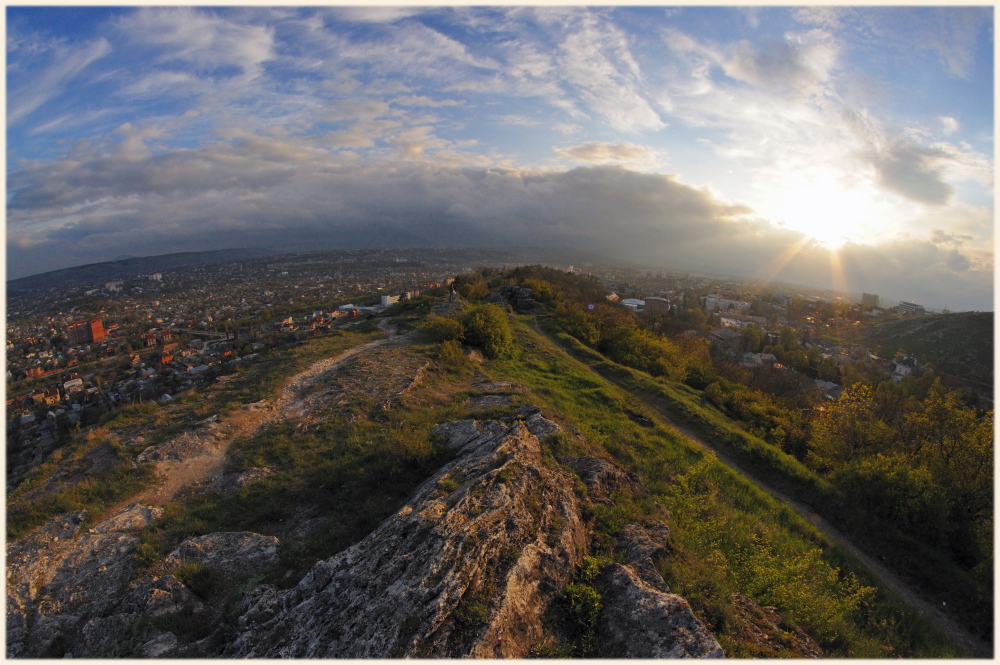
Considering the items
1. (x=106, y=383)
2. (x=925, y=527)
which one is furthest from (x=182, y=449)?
(x=106, y=383)

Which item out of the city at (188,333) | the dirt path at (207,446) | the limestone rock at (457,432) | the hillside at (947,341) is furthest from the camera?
the hillside at (947,341)

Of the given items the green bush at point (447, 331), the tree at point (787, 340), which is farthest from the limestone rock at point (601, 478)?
the tree at point (787, 340)

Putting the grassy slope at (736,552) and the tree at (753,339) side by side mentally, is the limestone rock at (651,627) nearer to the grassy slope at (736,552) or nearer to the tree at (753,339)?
the grassy slope at (736,552)

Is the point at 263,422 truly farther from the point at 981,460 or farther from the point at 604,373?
the point at 981,460

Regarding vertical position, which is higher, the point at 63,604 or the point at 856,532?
the point at 63,604

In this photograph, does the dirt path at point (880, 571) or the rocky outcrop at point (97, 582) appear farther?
the dirt path at point (880, 571)

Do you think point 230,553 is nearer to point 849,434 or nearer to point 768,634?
point 768,634

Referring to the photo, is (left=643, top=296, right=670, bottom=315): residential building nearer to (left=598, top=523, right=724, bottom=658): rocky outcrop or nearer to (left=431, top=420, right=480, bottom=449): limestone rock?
(left=431, top=420, right=480, bottom=449): limestone rock
